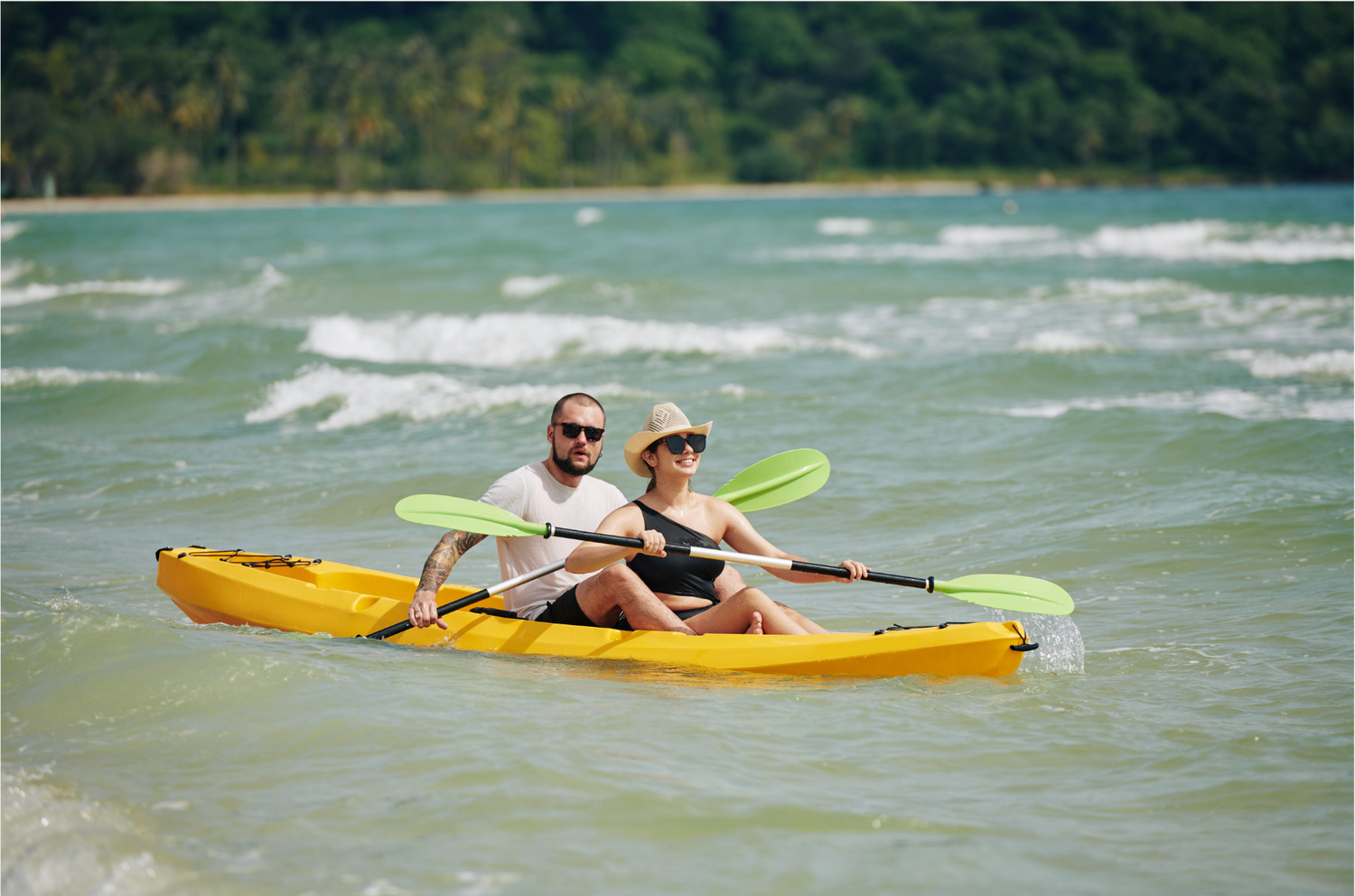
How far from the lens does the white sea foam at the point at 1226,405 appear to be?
33.7ft

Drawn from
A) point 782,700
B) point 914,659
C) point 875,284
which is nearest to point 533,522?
point 782,700

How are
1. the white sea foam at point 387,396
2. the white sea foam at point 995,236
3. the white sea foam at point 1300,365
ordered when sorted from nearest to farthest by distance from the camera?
the white sea foam at point 387,396
the white sea foam at point 1300,365
the white sea foam at point 995,236

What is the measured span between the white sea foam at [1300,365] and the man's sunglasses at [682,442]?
29.6 ft

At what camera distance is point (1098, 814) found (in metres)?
3.71

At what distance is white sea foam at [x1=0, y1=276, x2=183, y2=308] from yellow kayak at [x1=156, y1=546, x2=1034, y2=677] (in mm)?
17694

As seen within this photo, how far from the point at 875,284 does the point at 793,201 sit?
59525 mm

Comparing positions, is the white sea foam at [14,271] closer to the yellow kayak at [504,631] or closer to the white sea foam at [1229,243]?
the white sea foam at [1229,243]

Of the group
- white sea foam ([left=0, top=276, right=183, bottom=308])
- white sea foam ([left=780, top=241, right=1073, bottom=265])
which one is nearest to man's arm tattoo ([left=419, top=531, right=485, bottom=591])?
white sea foam ([left=0, top=276, right=183, bottom=308])

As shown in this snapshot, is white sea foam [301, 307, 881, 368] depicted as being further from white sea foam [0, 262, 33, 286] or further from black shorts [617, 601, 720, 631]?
white sea foam [0, 262, 33, 286]

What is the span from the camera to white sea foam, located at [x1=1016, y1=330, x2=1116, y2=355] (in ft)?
45.7

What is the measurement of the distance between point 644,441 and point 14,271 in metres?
26.7

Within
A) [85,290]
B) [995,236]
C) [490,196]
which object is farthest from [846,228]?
[490,196]

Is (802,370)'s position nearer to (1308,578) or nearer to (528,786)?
(1308,578)

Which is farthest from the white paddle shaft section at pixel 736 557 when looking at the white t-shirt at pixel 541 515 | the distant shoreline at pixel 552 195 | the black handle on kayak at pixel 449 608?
the distant shoreline at pixel 552 195
